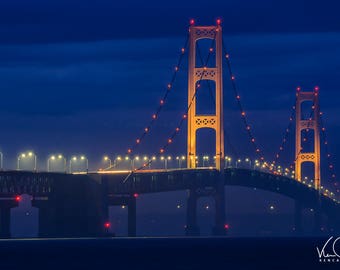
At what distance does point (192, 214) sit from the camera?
15125cm

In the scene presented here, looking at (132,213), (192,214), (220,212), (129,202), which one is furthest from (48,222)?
(192,214)

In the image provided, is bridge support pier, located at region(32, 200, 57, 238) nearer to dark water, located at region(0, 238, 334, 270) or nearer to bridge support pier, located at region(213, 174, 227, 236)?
dark water, located at region(0, 238, 334, 270)

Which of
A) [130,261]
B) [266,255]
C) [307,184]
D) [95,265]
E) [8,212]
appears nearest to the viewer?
[95,265]

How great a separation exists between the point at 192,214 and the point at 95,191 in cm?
1423

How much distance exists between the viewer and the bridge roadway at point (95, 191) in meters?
138

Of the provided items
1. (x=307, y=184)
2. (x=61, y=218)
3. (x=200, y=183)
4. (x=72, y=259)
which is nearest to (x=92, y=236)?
(x=61, y=218)

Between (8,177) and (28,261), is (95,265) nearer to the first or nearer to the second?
(28,261)

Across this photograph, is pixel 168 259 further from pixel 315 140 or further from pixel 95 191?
pixel 315 140

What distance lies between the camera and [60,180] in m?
140

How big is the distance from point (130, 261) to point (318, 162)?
83325mm

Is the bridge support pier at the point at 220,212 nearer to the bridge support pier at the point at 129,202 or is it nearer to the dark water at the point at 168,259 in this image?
the dark water at the point at 168,259

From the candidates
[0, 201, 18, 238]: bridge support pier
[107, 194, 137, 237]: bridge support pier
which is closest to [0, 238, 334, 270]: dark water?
[0, 201, 18, 238]: bridge support pier

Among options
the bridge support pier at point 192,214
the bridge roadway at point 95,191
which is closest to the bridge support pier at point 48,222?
the bridge roadway at point 95,191

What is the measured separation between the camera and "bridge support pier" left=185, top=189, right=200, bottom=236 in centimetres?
15125
